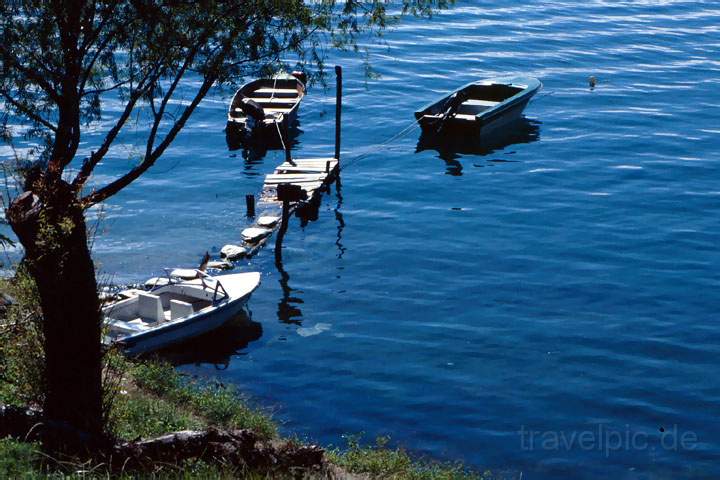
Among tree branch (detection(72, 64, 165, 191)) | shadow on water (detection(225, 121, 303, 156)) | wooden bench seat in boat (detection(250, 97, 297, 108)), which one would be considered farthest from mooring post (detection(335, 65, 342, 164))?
tree branch (detection(72, 64, 165, 191))

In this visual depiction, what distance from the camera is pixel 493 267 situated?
2897 centimetres

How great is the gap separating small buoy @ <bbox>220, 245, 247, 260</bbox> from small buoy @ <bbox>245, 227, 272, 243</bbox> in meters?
0.74

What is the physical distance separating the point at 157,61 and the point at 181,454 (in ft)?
19.6

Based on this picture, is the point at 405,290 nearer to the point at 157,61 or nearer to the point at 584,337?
the point at 584,337

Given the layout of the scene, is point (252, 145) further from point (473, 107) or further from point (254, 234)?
point (254, 234)

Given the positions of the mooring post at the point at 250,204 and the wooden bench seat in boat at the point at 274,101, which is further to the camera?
the wooden bench seat in boat at the point at 274,101

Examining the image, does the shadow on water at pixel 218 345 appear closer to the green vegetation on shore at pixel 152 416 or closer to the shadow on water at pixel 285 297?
the shadow on water at pixel 285 297

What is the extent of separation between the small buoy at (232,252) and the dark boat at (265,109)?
910 centimetres

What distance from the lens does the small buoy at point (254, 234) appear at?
30266mm

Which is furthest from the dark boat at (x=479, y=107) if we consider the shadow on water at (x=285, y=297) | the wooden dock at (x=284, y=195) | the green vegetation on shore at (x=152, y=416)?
the green vegetation on shore at (x=152, y=416)

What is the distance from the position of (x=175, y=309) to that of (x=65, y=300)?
11.1m

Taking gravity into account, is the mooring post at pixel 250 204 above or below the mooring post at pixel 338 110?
below

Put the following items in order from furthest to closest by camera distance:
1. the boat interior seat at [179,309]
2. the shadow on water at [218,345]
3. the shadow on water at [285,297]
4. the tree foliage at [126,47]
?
the shadow on water at [285,297]
the boat interior seat at [179,309]
the shadow on water at [218,345]
the tree foliage at [126,47]

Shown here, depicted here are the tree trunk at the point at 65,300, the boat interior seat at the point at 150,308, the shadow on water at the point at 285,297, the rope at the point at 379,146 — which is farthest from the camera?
the rope at the point at 379,146
